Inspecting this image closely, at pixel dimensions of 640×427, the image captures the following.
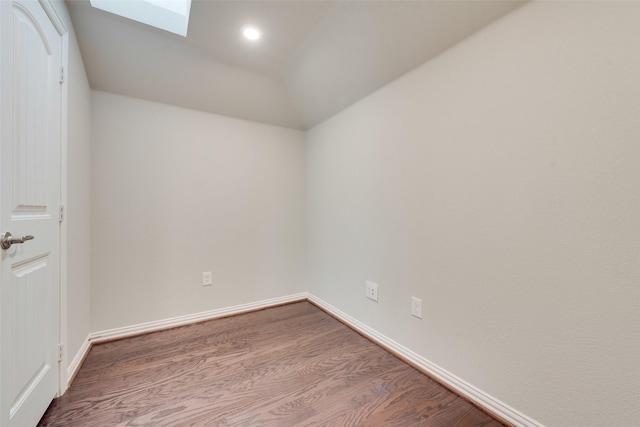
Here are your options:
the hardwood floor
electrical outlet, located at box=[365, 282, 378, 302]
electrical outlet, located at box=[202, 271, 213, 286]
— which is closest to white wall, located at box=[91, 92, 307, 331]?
electrical outlet, located at box=[202, 271, 213, 286]

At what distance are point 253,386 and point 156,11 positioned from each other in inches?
96.1

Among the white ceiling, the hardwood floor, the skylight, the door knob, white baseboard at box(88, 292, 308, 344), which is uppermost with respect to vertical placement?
the skylight

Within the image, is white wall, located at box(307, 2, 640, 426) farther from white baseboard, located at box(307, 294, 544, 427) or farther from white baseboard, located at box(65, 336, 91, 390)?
white baseboard, located at box(65, 336, 91, 390)

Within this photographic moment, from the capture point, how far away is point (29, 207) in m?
1.11

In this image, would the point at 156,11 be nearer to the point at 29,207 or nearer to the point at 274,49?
the point at 274,49

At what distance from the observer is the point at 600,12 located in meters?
0.96

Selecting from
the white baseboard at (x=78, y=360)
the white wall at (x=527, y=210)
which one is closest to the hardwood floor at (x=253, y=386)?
the white baseboard at (x=78, y=360)

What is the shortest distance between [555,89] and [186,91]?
2.44 meters

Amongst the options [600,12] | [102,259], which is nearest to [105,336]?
[102,259]

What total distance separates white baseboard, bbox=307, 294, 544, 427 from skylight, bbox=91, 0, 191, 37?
8.39 ft

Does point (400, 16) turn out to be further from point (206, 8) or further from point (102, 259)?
point (102, 259)

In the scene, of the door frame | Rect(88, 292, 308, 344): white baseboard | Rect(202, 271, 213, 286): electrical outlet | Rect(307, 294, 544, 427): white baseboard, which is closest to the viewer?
Rect(307, 294, 544, 427): white baseboard

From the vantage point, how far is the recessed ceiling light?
1627 millimetres

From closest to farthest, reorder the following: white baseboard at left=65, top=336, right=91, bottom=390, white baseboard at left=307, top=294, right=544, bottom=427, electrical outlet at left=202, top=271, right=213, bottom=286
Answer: white baseboard at left=307, top=294, right=544, bottom=427 < white baseboard at left=65, top=336, right=91, bottom=390 < electrical outlet at left=202, top=271, right=213, bottom=286
